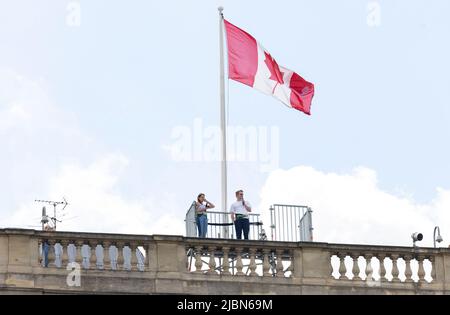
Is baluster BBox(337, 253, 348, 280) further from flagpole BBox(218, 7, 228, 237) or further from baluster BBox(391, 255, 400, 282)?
flagpole BBox(218, 7, 228, 237)

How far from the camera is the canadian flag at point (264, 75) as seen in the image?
45375 mm

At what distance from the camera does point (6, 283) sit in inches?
1483

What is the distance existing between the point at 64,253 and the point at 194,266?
7.86 feet

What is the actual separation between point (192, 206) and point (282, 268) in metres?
2.66

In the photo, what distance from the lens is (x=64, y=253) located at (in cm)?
3838

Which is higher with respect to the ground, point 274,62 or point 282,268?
point 274,62

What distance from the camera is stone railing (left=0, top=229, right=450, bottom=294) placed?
38.0m

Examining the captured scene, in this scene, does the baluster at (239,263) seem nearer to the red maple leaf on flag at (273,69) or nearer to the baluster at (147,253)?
the baluster at (147,253)

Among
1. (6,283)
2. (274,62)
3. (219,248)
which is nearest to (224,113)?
(274,62)

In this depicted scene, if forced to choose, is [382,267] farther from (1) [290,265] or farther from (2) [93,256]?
(2) [93,256]

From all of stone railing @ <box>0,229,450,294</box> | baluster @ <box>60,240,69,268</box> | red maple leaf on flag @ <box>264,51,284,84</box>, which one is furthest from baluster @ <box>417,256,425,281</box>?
red maple leaf on flag @ <box>264,51,284,84</box>

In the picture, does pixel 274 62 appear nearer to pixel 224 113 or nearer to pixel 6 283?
pixel 224 113

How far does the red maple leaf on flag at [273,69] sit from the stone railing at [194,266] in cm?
669
